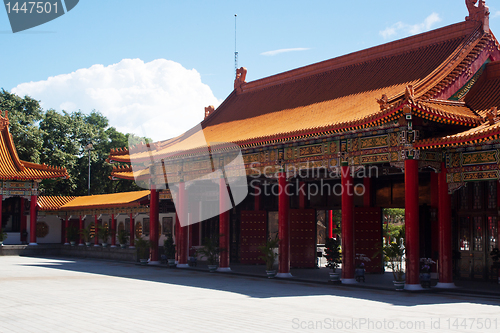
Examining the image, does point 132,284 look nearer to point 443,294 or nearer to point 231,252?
point 443,294

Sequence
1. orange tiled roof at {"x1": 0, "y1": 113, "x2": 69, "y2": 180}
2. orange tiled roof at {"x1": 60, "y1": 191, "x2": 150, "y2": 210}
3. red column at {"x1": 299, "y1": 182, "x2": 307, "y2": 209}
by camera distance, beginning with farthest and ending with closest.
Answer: orange tiled roof at {"x1": 0, "y1": 113, "x2": 69, "y2": 180} < orange tiled roof at {"x1": 60, "y1": 191, "x2": 150, "y2": 210} < red column at {"x1": 299, "y1": 182, "x2": 307, "y2": 209}

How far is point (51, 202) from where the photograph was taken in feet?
132

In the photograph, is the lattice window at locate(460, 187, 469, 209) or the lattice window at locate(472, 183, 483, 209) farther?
the lattice window at locate(460, 187, 469, 209)

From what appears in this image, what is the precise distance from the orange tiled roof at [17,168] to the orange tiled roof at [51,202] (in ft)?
8.19

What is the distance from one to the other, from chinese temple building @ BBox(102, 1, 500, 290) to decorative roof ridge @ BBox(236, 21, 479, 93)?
41 mm

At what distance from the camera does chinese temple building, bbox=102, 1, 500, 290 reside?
1580cm

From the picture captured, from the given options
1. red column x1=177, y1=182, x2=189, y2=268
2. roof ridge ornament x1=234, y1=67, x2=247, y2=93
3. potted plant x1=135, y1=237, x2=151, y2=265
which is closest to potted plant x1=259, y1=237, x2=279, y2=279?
red column x1=177, y1=182, x2=189, y2=268

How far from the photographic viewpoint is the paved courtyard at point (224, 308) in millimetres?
9766

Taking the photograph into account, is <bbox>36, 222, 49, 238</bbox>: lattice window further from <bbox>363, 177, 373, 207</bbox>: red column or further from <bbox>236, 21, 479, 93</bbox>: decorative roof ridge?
<bbox>363, 177, 373, 207</bbox>: red column

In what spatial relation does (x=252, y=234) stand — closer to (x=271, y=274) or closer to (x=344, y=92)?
(x=271, y=274)

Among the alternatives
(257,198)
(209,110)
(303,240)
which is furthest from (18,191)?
(303,240)

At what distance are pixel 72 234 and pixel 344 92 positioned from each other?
24.7 meters

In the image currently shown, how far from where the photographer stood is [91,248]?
33.8 meters

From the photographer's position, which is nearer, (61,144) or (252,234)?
(252,234)
